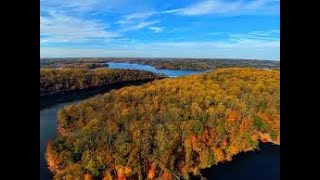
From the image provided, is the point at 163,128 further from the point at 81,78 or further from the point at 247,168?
the point at 81,78

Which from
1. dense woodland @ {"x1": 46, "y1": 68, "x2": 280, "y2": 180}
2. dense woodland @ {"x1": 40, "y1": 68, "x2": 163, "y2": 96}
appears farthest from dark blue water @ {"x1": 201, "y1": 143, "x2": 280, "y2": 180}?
dense woodland @ {"x1": 40, "y1": 68, "x2": 163, "y2": 96}

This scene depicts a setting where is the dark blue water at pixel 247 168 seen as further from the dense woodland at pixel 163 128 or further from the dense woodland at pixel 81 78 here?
the dense woodland at pixel 81 78

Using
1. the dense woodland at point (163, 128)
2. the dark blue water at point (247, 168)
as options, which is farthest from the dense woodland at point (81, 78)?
the dark blue water at point (247, 168)

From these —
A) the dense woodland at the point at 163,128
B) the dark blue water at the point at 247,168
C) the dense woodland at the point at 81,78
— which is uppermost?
the dense woodland at the point at 81,78

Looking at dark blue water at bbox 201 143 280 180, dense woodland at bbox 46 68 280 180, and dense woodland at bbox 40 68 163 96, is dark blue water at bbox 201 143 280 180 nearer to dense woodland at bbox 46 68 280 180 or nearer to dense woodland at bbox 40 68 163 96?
dense woodland at bbox 46 68 280 180

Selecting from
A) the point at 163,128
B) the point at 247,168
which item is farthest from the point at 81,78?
the point at 247,168

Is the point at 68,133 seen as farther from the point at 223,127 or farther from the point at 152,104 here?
the point at 223,127
